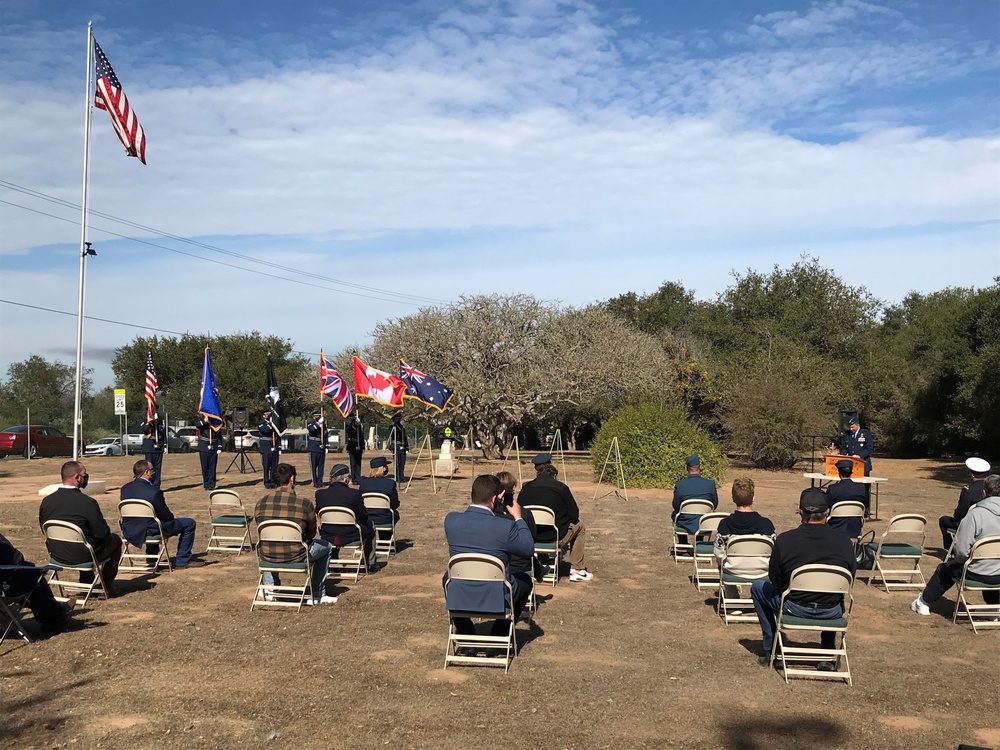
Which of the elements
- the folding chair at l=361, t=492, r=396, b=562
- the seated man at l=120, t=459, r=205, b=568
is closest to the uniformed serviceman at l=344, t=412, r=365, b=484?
the folding chair at l=361, t=492, r=396, b=562

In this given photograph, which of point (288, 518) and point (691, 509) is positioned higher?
point (288, 518)

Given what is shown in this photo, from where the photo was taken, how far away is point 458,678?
21.0ft

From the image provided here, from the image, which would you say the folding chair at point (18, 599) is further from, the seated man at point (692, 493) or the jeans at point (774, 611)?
the seated man at point (692, 493)

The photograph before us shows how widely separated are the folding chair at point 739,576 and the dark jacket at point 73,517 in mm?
5918

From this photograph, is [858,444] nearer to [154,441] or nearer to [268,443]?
[268,443]

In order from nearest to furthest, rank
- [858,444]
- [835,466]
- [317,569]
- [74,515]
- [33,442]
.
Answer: [74,515]
[317,569]
[835,466]
[858,444]
[33,442]

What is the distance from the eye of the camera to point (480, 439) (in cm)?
3362

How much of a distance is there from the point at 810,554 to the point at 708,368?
37.2 meters

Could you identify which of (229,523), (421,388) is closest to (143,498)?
(229,523)

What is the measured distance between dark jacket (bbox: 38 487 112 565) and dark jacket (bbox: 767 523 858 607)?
6148 mm

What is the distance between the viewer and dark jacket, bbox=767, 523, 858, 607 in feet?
21.2

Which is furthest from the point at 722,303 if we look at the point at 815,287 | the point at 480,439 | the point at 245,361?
the point at 245,361

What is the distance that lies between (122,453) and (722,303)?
3344 cm

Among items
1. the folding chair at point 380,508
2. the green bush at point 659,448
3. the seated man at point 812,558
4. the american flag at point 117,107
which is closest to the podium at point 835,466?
the green bush at point 659,448
